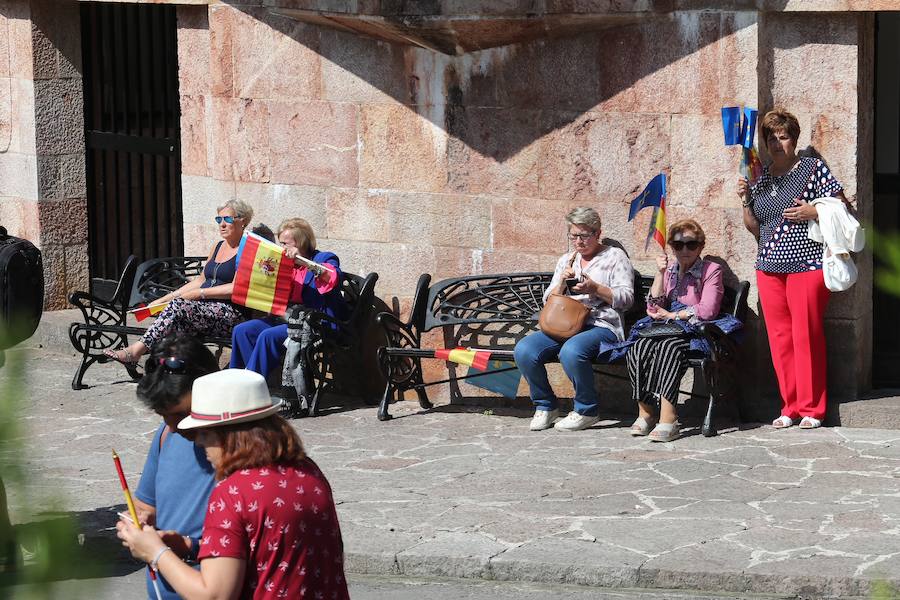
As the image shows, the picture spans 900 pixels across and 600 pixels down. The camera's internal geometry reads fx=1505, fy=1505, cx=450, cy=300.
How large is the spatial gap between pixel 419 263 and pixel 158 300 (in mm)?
1701

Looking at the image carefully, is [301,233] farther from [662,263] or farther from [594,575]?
[594,575]

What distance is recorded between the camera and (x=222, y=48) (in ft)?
32.8

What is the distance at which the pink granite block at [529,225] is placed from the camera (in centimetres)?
910

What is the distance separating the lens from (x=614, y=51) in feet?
28.7

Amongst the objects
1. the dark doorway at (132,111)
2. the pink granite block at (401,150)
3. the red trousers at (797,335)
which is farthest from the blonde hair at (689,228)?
the dark doorway at (132,111)

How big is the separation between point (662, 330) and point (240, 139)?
3.34 m

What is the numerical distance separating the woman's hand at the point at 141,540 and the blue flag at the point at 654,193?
543 centimetres

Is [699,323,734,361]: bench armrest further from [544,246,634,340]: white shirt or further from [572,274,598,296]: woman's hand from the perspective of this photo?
[572,274,598,296]: woman's hand

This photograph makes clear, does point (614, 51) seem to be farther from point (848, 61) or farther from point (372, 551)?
point (372, 551)

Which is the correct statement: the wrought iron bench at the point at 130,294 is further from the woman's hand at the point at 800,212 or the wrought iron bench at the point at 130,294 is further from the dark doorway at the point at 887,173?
the dark doorway at the point at 887,173

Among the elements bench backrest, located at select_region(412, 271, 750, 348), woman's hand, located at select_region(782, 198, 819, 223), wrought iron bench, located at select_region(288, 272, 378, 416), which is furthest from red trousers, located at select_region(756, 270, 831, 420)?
wrought iron bench, located at select_region(288, 272, 378, 416)

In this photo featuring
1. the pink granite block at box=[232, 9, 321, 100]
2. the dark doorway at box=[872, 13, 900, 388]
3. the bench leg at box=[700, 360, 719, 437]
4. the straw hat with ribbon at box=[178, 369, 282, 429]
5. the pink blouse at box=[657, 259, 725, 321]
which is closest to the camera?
the straw hat with ribbon at box=[178, 369, 282, 429]

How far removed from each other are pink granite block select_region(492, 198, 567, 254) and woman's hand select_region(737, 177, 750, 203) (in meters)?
1.14

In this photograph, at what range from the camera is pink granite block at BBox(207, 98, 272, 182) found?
9.93 m
